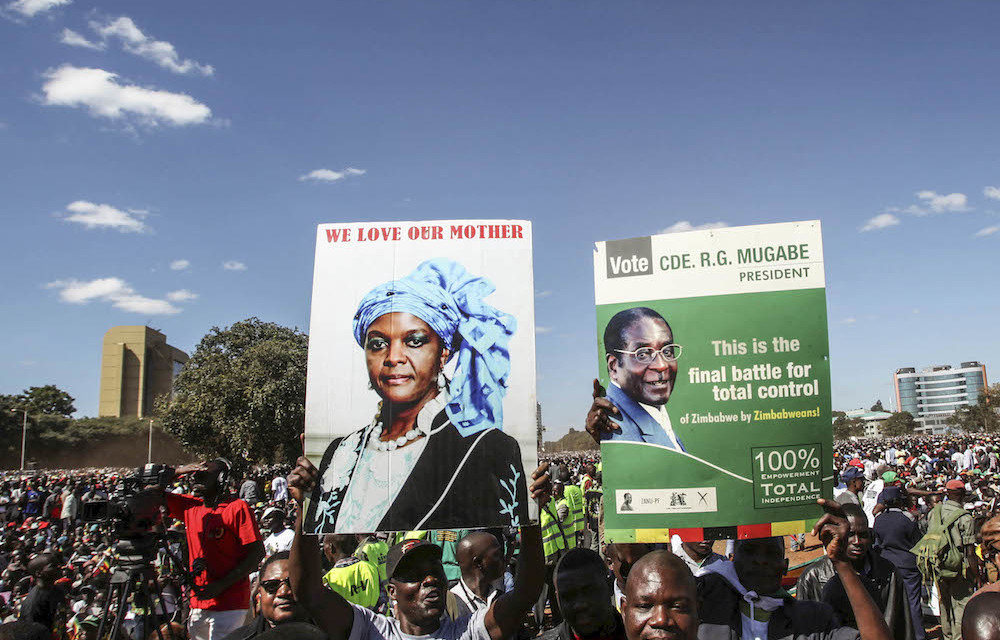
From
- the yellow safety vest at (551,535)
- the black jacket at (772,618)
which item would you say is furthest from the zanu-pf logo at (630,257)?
the yellow safety vest at (551,535)

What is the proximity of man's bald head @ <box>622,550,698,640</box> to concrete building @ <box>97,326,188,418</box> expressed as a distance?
367ft

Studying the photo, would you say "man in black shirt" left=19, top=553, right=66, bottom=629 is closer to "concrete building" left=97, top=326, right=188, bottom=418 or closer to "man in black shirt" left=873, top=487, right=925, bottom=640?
"man in black shirt" left=873, top=487, right=925, bottom=640

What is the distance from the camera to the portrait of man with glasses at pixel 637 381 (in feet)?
11.2

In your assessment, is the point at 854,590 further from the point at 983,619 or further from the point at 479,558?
the point at 479,558

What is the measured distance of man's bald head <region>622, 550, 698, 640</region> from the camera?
102 inches

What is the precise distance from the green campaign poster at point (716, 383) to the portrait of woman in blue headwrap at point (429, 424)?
2.15 ft

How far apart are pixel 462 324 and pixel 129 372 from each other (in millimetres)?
116165

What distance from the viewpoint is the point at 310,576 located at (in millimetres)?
3104

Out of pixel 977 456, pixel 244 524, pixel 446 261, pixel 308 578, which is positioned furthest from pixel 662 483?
pixel 977 456

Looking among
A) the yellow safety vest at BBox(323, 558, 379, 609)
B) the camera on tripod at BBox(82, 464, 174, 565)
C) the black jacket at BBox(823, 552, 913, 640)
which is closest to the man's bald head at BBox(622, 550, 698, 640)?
the black jacket at BBox(823, 552, 913, 640)

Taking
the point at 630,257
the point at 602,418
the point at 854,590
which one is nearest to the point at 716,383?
the point at 602,418

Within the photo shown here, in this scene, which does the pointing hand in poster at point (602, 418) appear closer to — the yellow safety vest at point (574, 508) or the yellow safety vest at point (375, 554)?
the yellow safety vest at point (375, 554)

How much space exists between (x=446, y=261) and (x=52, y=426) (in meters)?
84.4

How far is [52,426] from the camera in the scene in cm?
7231
